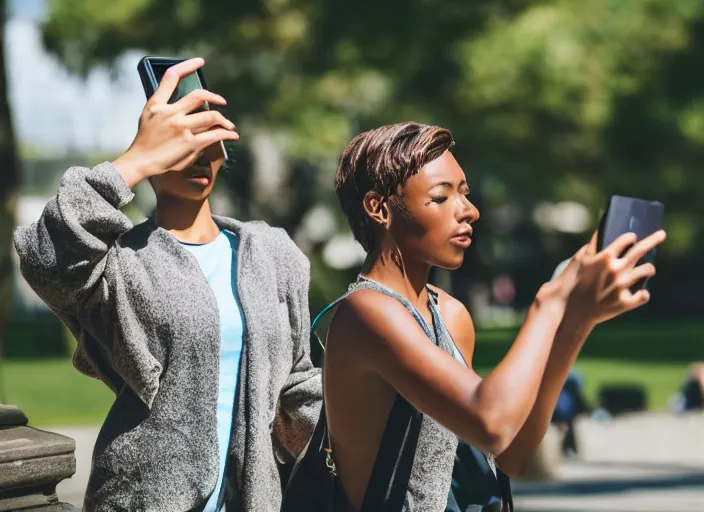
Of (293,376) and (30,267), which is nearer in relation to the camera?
(30,267)

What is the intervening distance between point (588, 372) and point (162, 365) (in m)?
21.8

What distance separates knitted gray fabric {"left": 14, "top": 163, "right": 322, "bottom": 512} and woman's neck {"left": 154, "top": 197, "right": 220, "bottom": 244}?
69 mm

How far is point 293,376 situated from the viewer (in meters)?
3.53

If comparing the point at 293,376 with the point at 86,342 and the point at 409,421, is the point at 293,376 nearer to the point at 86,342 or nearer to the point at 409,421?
the point at 86,342

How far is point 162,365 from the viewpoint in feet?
10.9

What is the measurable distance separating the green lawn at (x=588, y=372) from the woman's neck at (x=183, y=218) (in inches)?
480

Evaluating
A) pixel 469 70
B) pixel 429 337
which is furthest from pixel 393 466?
pixel 469 70

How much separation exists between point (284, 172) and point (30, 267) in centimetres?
2523

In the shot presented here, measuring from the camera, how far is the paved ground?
10.9 meters

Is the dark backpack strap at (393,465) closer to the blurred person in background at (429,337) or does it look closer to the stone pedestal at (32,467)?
the blurred person in background at (429,337)

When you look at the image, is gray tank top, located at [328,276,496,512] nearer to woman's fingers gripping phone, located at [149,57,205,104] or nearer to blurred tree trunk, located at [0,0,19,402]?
woman's fingers gripping phone, located at [149,57,205,104]

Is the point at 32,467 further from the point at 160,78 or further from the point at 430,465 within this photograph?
the point at 430,465

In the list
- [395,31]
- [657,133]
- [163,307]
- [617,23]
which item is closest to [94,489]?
[163,307]

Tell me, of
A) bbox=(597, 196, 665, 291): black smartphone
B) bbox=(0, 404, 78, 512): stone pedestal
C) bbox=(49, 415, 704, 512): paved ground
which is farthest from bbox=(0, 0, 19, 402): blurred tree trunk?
bbox=(597, 196, 665, 291): black smartphone
